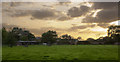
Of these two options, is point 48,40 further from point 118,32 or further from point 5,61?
point 5,61

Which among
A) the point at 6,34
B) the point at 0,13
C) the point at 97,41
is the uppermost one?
the point at 0,13

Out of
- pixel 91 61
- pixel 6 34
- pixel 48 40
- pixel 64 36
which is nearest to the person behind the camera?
pixel 91 61

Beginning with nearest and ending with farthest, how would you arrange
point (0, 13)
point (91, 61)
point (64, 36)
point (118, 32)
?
1. point (91, 61)
2. point (0, 13)
3. point (118, 32)
4. point (64, 36)

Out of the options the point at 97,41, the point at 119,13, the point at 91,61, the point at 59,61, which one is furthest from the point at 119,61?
the point at 97,41

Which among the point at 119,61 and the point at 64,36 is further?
the point at 64,36

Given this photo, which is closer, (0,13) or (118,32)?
(0,13)

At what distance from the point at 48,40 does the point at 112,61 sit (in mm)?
63353

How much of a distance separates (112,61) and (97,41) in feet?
230

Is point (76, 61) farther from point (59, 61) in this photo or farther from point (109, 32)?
point (109, 32)

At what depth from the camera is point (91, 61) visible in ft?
37.1

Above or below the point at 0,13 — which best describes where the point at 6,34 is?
below

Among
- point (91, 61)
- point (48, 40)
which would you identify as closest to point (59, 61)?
point (91, 61)

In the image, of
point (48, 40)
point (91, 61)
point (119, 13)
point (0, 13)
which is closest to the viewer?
point (91, 61)

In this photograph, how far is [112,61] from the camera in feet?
37.1
